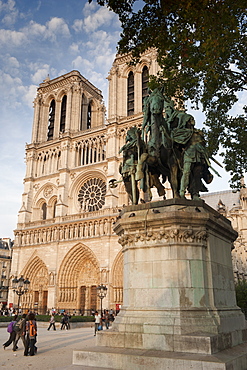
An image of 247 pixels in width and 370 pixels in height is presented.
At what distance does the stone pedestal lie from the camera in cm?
539

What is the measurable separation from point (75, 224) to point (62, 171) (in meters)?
6.27

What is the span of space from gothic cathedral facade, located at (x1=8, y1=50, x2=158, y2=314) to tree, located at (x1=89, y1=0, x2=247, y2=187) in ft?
54.2

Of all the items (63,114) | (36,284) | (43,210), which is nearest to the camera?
(36,284)

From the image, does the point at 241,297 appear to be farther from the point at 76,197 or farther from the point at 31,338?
the point at 76,197

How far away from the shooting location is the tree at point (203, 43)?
28.7 feet

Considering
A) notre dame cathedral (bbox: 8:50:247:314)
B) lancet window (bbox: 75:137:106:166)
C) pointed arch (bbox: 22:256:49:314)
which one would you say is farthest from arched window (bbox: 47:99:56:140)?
pointed arch (bbox: 22:256:49:314)

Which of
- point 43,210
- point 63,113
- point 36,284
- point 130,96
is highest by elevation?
point 63,113

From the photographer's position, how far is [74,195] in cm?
3422

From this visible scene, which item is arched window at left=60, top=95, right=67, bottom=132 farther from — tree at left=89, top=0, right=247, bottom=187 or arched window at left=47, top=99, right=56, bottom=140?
tree at left=89, top=0, right=247, bottom=187

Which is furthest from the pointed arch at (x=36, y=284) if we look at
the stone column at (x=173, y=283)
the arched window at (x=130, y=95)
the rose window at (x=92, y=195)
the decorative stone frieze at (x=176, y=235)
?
the decorative stone frieze at (x=176, y=235)

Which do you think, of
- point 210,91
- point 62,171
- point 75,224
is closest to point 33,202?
point 62,171

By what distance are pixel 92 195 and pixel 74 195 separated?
1.99 metres

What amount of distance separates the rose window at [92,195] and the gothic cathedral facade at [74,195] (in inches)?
3.9

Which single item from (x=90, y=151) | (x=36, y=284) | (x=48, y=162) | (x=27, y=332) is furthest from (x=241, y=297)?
(x=48, y=162)
